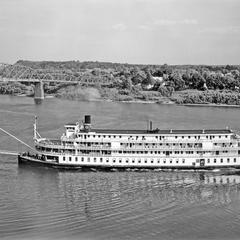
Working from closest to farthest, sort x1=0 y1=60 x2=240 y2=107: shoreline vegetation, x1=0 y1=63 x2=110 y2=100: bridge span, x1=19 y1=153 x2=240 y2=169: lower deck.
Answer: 1. x1=19 y1=153 x2=240 y2=169: lower deck
2. x1=0 y1=60 x2=240 y2=107: shoreline vegetation
3. x1=0 y1=63 x2=110 y2=100: bridge span

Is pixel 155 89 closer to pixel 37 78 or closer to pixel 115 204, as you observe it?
pixel 37 78

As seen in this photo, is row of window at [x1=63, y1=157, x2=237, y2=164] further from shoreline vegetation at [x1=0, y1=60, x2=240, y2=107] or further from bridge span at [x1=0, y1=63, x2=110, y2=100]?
bridge span at [x1=0, y1=63, x2=110, y2=100]

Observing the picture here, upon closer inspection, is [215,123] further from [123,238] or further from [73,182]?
[123,238]

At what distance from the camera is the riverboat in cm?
2186

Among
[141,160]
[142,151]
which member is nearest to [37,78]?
[142,151]

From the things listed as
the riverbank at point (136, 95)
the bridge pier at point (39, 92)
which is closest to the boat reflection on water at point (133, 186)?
the riverbank at point (136, 95)

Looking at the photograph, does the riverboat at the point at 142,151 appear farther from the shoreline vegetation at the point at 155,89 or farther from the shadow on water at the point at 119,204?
the shoreline vegetation at the point at 155,89

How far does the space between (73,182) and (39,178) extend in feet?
4.65

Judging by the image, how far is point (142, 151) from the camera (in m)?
21.9

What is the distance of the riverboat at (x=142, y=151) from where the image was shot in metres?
21.9

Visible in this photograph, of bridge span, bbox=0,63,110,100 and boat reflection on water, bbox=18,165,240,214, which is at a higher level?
bridge span, bbox=0,63,110,100

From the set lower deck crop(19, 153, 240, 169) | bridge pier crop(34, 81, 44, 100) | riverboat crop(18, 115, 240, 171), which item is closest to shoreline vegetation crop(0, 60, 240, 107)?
bridge pier crop(34, 81, 44, 100)

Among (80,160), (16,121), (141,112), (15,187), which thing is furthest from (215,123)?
(15,187)

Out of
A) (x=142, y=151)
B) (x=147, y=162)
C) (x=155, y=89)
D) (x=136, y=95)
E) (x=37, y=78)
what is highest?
(x=37, y=78)
